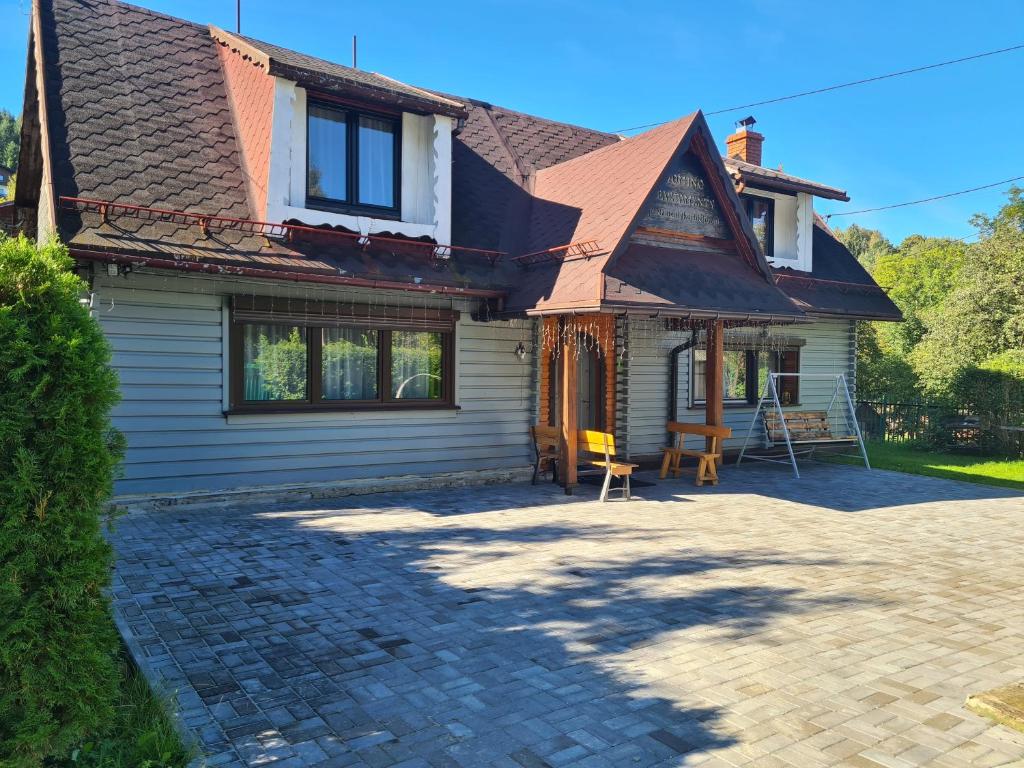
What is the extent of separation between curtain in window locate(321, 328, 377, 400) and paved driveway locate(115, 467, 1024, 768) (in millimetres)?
1828

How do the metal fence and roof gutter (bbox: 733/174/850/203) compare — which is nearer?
roof gutter (bbox: 733/174/850/203)

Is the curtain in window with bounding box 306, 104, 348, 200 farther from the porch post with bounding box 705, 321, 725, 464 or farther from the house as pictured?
the porch post with bounding box 705, 321, 725, 464

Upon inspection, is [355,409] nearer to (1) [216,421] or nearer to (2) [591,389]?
(1) [216,421]

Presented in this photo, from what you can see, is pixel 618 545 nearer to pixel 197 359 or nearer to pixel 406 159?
pixel 197 359

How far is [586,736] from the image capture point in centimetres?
336

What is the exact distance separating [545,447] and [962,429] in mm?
9868

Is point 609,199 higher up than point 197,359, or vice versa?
point 609,199

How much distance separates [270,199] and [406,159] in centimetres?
208

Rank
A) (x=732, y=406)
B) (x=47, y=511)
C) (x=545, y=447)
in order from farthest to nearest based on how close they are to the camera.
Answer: (x=732, y=406) → (x=545, y=447) → (x=47, y=511)

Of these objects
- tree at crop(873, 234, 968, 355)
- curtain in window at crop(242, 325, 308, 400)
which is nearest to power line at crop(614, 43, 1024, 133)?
curtain in window at crop(242, 325, 308, 400)

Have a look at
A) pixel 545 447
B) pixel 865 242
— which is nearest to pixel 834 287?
pixel 545 447

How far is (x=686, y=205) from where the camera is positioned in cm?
1035

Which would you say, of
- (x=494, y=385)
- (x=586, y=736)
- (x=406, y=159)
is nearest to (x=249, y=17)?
(x=406, y=159)

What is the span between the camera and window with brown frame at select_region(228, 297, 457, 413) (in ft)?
28.9
